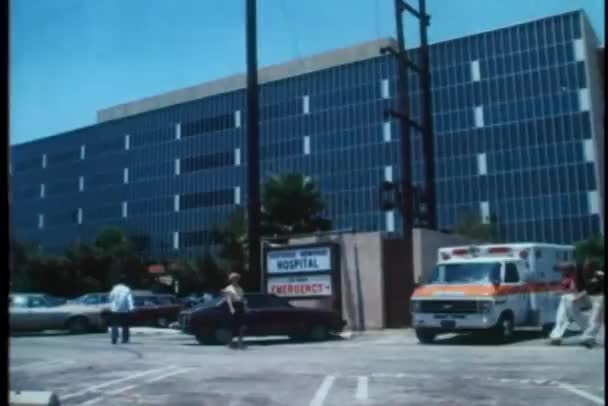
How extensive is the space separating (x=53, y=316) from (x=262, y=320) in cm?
873

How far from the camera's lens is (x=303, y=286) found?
24.1m

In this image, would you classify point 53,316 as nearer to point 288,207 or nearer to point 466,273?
point 466,273

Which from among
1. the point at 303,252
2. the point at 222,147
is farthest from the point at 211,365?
the point at 222,147

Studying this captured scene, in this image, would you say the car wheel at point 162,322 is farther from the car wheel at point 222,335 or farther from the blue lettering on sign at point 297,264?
the car wheel at point 222,335

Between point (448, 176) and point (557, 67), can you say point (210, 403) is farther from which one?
point (448, 176)

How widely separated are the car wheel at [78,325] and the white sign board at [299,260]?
623 cm

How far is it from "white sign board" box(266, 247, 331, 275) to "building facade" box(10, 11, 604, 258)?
81.5 feet

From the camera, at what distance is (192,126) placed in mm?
71500

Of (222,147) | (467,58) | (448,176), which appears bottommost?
(448,176)

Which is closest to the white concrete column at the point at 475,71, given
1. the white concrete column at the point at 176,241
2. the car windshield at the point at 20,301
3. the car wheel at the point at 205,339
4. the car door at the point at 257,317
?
the white concrete column at the point at 176,241

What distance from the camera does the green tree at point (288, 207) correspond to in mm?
42750

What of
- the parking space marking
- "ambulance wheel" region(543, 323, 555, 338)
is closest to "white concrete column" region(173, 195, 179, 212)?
"ambulance wheel" region(543, 323, 555, 338)

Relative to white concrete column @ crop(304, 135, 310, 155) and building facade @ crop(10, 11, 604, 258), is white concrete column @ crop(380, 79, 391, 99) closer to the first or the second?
building facade @ crop(10, 11, 604, 258)

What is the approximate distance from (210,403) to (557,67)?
5183 cm
